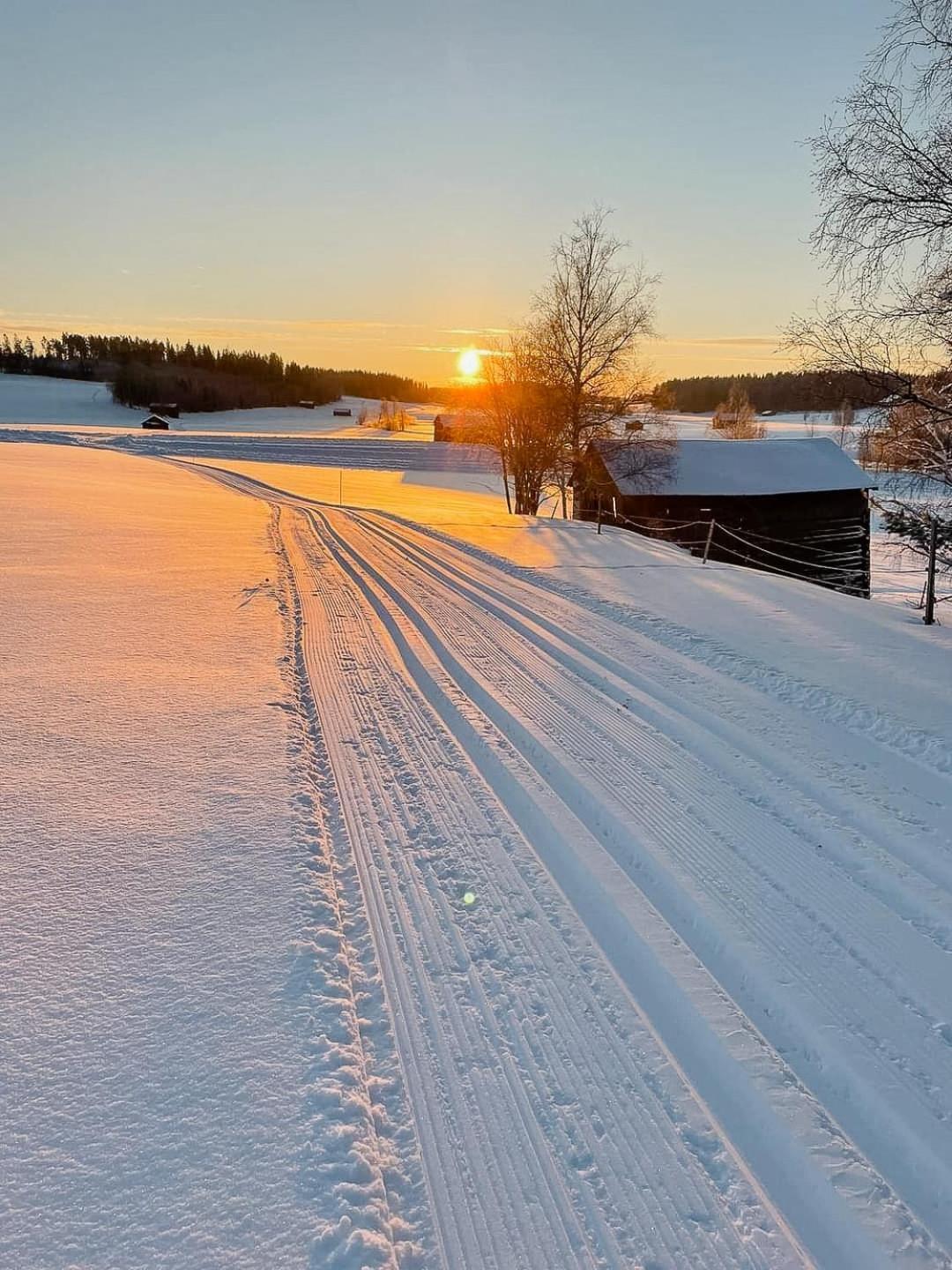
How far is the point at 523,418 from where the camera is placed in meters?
24.9

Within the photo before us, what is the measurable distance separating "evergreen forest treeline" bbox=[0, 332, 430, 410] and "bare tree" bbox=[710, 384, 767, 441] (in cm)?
6578

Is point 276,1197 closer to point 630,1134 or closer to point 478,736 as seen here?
point 630,1134

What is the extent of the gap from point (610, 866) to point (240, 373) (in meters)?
131

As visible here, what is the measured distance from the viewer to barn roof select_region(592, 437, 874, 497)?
2255cm

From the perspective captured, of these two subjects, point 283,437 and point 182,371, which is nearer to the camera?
point 283,437

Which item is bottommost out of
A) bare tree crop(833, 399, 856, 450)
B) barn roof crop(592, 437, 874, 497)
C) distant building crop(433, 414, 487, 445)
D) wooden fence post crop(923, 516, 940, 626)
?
wooden fence post crop(923, 516, 940, 626)

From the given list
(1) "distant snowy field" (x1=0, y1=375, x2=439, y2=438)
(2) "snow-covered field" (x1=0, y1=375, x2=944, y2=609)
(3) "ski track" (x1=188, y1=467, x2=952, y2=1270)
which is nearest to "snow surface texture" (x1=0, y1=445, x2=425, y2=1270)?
(3) "ski track" (x1=188, y1=467, x2=952, y2=1270)

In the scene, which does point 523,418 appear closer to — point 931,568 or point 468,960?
point 931,568

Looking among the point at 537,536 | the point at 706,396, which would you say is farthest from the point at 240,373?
the point at 537,536

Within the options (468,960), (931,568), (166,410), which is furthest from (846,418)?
(166,410)

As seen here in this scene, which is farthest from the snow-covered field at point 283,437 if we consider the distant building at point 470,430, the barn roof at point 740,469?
the barn roof at point 740,469

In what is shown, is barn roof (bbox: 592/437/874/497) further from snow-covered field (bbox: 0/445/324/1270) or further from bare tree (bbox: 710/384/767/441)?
bare tree (bbox: 710/384/767/441)

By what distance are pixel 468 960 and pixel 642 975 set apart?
2.26 ft

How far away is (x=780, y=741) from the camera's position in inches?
199
